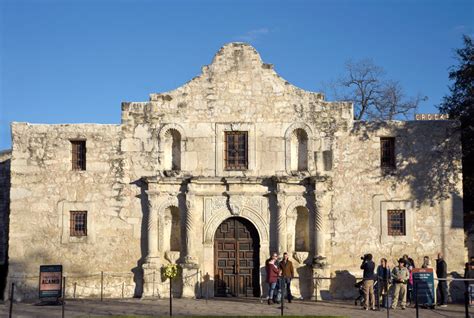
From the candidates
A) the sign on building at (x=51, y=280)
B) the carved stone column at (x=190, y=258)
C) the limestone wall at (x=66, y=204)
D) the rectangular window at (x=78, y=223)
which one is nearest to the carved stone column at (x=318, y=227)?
the carved stone column at (x=190, y=258)

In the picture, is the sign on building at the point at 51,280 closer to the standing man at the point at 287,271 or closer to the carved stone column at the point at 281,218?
the standing man at the point at 287,271

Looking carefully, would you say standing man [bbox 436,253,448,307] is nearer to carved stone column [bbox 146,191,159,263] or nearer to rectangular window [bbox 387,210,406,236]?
rectangular window [bbox 387,210,406,236]

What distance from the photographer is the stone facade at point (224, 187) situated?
936 inches

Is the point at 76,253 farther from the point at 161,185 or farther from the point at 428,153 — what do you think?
the point at 428,153

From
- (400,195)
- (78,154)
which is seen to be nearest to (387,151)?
(400,195)

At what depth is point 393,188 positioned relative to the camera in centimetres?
2400

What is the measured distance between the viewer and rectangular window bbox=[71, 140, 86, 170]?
2456cm

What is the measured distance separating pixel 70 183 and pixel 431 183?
1200 cm

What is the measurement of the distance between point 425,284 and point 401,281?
2.77 feet

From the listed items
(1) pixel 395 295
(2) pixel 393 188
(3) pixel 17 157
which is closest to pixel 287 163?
(2) pixel 393 188

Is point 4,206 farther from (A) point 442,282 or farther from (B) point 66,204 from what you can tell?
(A) point 442,282

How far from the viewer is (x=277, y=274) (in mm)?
21797

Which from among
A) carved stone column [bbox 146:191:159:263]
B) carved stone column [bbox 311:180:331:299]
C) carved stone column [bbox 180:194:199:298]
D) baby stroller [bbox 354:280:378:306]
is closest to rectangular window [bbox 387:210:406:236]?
carved stone column [bbox 311:180:331:299]

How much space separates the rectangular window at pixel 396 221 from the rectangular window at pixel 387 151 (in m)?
1.61
